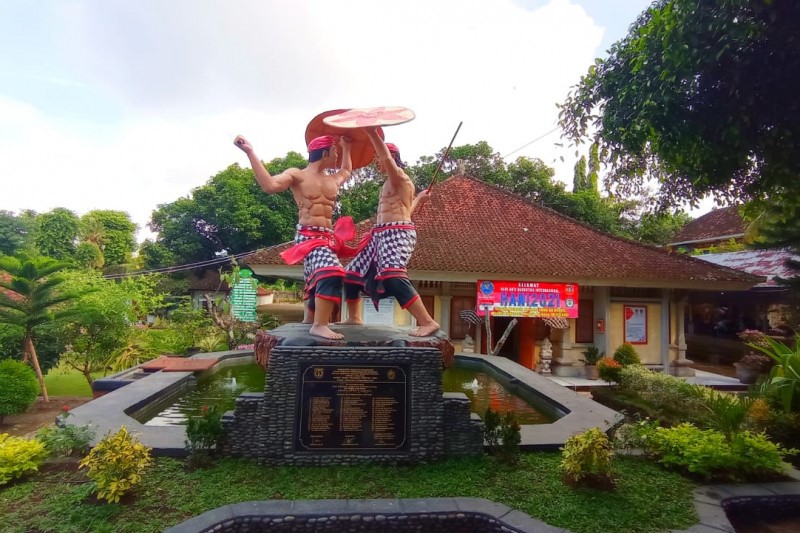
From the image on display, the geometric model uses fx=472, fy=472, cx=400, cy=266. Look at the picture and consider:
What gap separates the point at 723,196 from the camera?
799 cm

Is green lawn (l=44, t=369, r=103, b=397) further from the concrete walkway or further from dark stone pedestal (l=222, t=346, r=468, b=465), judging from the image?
the concrete walkway

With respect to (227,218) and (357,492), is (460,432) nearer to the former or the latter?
(357,492)

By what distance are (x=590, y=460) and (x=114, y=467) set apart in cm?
395

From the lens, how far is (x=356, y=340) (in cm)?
532

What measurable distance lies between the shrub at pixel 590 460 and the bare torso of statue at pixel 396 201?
3.06m

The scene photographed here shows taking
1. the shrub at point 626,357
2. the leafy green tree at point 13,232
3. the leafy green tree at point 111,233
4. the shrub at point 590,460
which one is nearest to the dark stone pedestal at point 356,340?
the shrub at point 590,460

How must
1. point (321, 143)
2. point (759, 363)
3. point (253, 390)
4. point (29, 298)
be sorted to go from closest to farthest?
point (321, 143)
point (253, 390)
point (29, 298)
point (759, 363)

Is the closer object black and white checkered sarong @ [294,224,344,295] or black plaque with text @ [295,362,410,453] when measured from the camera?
black plaque with text @ [295,362,410,453]

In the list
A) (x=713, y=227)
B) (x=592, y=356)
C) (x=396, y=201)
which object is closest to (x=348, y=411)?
(x=396, y=201)

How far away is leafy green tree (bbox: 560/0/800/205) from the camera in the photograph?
5.13 m

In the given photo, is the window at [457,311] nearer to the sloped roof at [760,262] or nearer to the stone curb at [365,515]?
the sloped roof at [760,262]

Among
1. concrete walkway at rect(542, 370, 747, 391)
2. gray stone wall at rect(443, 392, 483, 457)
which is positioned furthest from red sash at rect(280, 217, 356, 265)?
concrete walkway at rect(542, 370, 747, 391)

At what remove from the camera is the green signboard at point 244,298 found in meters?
15.2

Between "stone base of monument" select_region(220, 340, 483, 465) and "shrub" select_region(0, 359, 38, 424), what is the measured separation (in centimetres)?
482
